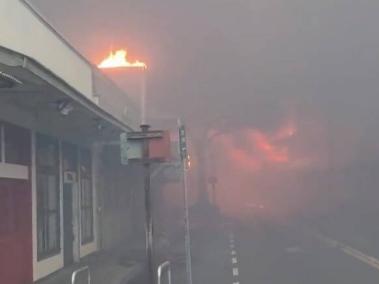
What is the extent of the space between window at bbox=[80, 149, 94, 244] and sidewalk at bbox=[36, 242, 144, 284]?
507 mm

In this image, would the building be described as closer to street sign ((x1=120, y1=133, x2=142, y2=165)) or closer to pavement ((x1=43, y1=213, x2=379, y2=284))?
pavement ((x1=43, y1=213, x2=379, y2=284))

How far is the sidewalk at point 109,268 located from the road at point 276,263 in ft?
3.18

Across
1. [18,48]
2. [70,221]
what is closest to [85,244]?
[70,221]

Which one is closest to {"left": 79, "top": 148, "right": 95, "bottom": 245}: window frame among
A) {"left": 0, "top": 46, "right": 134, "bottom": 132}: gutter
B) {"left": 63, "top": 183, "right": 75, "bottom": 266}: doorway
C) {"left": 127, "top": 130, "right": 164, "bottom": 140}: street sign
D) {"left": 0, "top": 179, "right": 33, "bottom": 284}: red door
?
{"left": 63, "top": 183, "right": 75, "bottom": 266}: doorway

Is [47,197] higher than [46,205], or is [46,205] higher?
[47,197]

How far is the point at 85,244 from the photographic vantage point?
1488cm

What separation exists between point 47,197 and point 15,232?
7.63 ft

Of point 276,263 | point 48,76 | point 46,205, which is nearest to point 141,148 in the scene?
point 48,76

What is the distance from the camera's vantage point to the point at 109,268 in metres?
12.6

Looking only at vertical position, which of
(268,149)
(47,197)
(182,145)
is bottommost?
(47,197)

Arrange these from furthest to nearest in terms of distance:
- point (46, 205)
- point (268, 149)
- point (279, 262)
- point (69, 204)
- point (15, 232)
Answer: point (268, 149) → point (69, 204) → point (279, 262) → point (46, 205) → point (15, 232)

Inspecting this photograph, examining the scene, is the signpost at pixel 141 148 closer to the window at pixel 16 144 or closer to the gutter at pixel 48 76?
the gutter at pixel 48 76

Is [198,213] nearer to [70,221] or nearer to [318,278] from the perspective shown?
[70,221]

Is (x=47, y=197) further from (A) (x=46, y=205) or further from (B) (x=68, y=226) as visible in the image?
(B) (x=68, y=226)
